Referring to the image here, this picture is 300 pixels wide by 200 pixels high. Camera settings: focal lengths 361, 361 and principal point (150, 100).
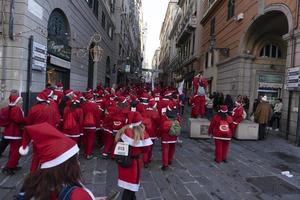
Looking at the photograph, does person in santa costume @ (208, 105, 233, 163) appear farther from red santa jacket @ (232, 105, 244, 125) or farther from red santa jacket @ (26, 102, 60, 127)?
red santa jacket @ (26, 102, 60, 127)

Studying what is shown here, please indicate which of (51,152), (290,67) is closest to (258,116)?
(290,67)

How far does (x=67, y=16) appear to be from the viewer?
17391 mm

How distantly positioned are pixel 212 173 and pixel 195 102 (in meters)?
8.09

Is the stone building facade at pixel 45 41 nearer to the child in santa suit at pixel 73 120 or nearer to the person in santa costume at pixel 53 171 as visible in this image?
the child in santa suit at pixel 73 120

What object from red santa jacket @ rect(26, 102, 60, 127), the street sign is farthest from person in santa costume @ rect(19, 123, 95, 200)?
the street sign

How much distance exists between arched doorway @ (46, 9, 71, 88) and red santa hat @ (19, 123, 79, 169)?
13213 mm

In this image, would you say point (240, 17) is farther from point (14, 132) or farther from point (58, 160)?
point (58, 160)

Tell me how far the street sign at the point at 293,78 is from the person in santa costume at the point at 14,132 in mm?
10160

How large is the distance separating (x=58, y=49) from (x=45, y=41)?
2071 millimetres

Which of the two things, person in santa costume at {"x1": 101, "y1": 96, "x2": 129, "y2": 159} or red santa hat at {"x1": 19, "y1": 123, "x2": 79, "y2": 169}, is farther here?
person in santa costume at {"x1": 101, "y1": 96, "x2": 129, "y2": 159}

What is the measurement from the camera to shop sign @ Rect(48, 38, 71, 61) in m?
15.3

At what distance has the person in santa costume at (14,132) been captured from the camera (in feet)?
23.0

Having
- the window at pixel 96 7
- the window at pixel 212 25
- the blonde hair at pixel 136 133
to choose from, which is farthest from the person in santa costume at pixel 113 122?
the window at pixel 212 25

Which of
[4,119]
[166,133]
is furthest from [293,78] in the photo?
[4,119]
